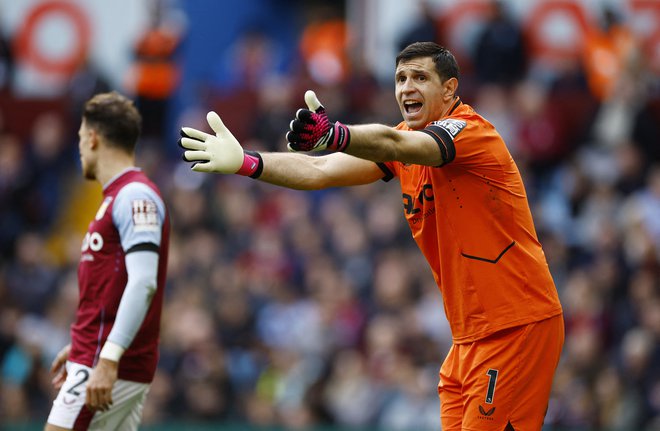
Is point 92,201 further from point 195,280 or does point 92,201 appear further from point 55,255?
point 195,280

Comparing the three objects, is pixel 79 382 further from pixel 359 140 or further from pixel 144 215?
pixel 359 140

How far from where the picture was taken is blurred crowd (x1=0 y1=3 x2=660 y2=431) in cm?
1185

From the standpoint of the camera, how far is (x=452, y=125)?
6.34 meters

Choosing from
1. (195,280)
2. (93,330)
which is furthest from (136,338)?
(195,280)

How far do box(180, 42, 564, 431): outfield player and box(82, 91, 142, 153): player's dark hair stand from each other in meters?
1.20

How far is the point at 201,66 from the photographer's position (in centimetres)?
1964

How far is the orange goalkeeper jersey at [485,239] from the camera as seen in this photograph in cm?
651

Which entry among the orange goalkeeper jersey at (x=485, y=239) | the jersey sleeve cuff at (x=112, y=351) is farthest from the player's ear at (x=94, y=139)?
the orange goalkeeper jersey at (x=485, y=239)

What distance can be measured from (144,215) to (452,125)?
1.96 metres

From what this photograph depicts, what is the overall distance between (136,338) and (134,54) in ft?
37.3

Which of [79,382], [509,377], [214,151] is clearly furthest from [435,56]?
[79,382]

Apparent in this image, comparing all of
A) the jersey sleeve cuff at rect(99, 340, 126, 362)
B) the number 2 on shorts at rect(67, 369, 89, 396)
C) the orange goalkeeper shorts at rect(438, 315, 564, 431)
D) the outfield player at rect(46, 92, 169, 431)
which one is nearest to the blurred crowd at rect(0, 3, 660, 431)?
the orange goalkeeper shorts at rect(438, 315, 564, 431)

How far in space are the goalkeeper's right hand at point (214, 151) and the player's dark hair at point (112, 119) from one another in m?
1.26

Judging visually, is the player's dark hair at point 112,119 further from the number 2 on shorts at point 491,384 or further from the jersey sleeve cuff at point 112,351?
the number 2 on shorts at point 491,384
